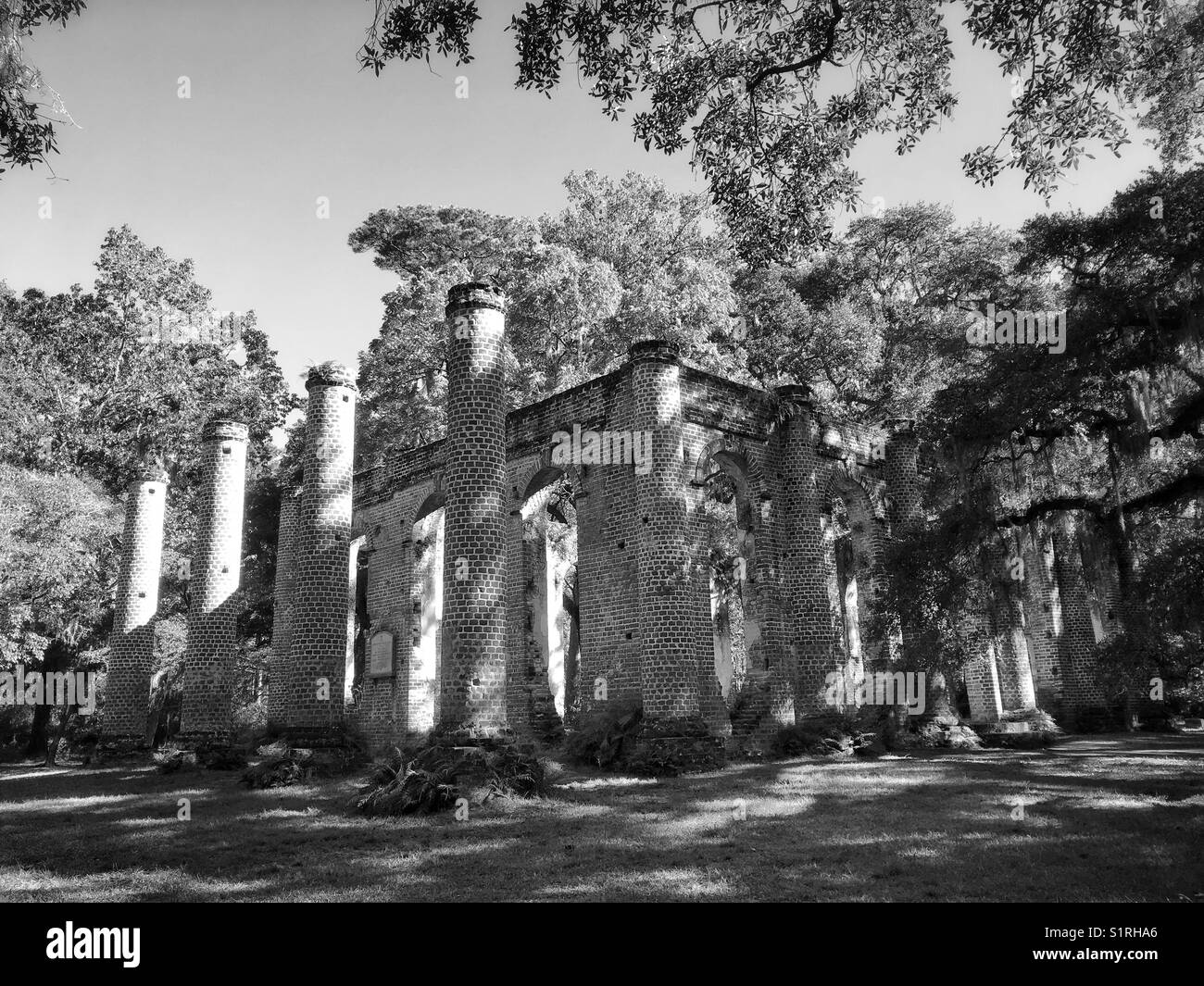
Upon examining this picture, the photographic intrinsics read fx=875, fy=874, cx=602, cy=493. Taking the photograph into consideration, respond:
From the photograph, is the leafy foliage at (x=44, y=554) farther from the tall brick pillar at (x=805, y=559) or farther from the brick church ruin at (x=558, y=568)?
the tall brick pillar at (x=805, y=559)

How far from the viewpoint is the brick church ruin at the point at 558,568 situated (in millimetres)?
15305

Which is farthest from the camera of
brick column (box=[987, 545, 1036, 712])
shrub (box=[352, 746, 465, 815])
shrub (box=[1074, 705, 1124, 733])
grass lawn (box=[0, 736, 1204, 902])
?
shrub (box=[1074, 705, 1124, 733])

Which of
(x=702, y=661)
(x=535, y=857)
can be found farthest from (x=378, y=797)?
(x=702, y=661)

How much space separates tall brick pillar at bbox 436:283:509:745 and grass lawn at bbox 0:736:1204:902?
1895mm

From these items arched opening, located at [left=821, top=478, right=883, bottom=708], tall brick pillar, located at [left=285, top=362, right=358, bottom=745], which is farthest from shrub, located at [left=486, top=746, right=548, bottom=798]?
arched opening, located at [left=821, top=478, right=883, bottom=708]

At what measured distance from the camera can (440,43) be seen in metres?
8.23

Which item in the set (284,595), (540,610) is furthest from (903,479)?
(284,595)

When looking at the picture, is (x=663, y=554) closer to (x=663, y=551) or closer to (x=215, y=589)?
(x=663, y=551)

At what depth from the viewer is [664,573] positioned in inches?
670

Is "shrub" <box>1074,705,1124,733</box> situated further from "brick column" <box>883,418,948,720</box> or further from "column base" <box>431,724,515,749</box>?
"column base" <box>431,724,515,749</box>

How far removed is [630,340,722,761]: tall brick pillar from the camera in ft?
53.6

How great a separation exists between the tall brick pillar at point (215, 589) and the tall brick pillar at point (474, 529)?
9415mm

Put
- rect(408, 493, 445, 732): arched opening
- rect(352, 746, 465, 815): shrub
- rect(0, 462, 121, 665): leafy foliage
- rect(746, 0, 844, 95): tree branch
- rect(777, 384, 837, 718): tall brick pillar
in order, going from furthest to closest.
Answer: rect(408, 493, 445, 732): arched opening → rect(0, 462, 121, 665): leafy foliage → rect(777, 384, 837, 718): tall brick pillar → rect(352, 746, 465, 815): shrub → rect(746, 0, 844, 95): tree branch

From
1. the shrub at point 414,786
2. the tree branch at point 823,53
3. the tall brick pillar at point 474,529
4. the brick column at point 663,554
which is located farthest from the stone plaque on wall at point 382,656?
the tree branch at point 823,53
